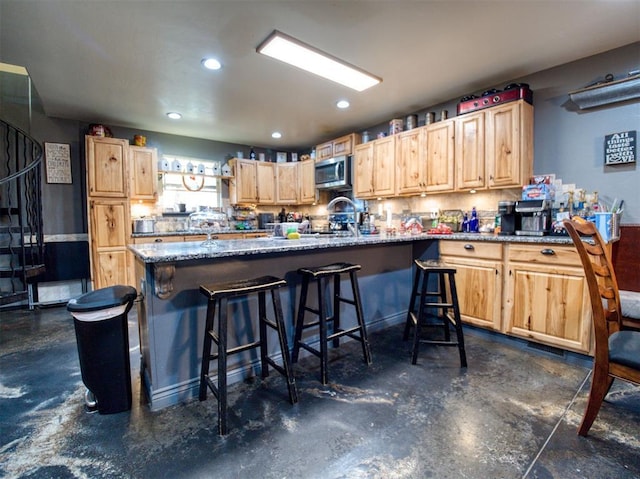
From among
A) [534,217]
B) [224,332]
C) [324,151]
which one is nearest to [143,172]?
[324,151]

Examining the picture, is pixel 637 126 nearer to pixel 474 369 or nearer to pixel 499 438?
pixel 474 369

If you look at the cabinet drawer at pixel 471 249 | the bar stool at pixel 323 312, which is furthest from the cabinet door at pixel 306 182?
the bar stool at pixel 323 312

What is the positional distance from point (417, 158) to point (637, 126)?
1840mm

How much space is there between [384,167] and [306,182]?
5.67ft

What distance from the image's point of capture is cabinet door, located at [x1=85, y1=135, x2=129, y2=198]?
153 inches

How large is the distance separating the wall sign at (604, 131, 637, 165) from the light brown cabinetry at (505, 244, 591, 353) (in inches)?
37.2

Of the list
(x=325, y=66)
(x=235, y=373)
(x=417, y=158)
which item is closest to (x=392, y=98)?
(x=417, y=158)

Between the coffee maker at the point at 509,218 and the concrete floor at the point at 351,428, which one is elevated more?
the coffee maker at the point at 509,218

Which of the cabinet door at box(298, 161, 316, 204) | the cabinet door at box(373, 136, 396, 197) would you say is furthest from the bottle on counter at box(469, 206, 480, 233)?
the cabinet door at box(298, 161, 316, 204)

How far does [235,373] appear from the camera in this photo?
2.05 meters

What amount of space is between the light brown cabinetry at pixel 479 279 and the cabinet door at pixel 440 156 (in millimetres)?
800

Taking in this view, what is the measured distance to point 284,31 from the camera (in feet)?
7.43

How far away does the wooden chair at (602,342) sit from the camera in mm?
1376

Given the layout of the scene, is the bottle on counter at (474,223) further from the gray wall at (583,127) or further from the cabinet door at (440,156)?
the gray wall at (583,127)
